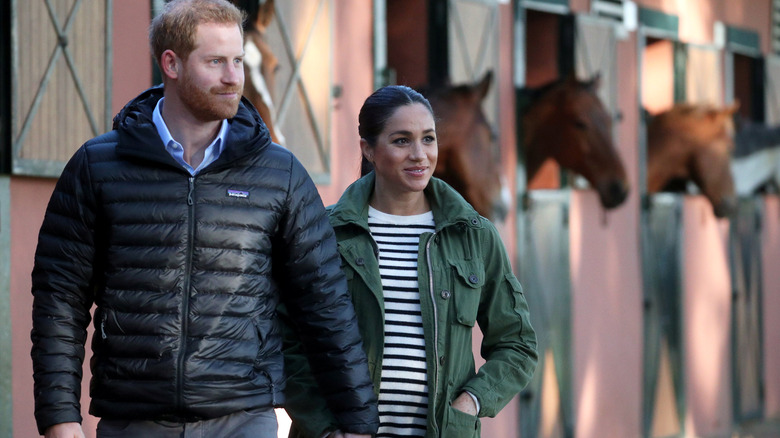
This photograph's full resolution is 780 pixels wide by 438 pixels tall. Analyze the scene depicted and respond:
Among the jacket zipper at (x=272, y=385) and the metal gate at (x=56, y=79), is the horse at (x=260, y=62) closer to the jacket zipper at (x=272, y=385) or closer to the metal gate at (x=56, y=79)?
the metal gate at (x=56, y=79)

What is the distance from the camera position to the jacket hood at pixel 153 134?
2363mm

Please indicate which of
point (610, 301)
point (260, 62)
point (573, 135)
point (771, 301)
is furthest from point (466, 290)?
point (771, 301)

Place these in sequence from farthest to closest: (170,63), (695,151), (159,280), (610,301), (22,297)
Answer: (695,151)
(610,301)
(22,297)
(170,63)
(159,280)

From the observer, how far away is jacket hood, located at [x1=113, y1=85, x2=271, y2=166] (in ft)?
7.75

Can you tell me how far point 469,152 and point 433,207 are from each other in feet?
11.4

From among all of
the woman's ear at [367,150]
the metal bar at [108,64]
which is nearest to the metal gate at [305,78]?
the metal bar at [108,64]

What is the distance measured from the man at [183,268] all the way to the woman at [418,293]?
4.5 inches

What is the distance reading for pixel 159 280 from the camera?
2.31m

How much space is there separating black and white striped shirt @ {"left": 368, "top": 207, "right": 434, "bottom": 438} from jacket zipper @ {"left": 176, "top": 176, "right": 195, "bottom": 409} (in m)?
0.47

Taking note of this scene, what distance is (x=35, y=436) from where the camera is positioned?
4285mm

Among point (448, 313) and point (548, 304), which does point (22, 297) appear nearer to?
point (448, 313)

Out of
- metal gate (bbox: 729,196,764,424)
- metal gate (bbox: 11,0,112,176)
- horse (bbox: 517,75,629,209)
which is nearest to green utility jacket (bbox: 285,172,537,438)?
metal gate (bbox: 11,0,112,176)

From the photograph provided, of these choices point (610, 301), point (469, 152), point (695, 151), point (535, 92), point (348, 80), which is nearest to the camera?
point (348, 80)

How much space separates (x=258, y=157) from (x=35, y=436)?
226 cm
